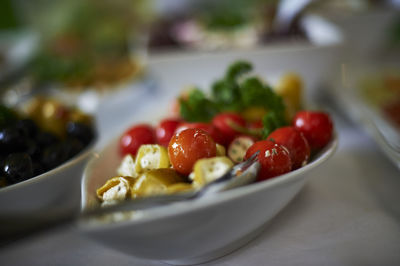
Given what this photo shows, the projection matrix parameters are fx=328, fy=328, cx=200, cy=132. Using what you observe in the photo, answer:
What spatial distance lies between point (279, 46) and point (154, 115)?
487 mm

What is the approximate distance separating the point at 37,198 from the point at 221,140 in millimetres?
340

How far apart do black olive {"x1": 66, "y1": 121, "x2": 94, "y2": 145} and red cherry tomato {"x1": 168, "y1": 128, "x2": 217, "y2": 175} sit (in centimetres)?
30

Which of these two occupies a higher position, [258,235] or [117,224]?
[117,224]

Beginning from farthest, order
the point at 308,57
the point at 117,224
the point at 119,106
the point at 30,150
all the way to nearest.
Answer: the point at 119,106 < the point at 308,57 < the point at 30,150 < the point at 117,224

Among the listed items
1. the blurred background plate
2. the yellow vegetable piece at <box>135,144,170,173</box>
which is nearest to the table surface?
the yellow vegetable piece at <box>135,144,170,173</box>

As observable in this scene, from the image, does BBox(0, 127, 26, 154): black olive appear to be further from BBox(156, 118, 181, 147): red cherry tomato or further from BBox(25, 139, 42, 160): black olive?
BBox(156, 118, 181, 147): red cherry tomato

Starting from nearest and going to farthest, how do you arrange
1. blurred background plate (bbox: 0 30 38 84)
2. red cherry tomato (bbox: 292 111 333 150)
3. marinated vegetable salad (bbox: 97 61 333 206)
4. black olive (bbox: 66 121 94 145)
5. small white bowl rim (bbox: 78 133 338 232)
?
1. small white bowl rim (bbox: 78 133 338 232)
2. marinated vegetable salad (bbox: 97 61 333 206)
3. red cherry tomato (bbox: 292 111 333 150)
4. black olive (bbox: 66 121 94 145)
5. blurred background plate (bbox: 0 30 38 84)

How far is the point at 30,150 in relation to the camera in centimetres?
63

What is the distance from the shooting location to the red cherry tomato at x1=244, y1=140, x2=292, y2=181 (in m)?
0.47

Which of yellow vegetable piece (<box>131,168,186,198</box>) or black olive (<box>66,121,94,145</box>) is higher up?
black olive (<box>66,121,94,145</box>)

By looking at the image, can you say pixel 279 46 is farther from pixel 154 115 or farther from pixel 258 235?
pixel 258 235

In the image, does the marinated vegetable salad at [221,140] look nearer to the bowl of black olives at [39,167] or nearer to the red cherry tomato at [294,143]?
the red cherry tomato at [294,143]

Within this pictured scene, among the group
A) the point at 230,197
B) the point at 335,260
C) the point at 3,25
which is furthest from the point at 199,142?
the point at 3,25

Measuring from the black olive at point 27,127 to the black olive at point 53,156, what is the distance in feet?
0.20
